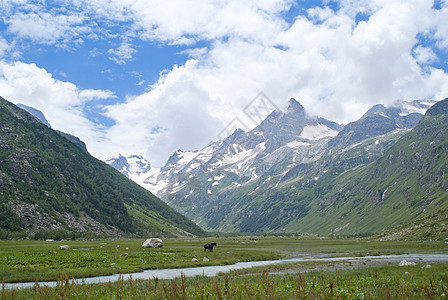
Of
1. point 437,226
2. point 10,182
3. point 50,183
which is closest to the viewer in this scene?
point 437,226

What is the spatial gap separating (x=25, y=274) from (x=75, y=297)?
3198cm

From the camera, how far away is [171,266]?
2100 inches

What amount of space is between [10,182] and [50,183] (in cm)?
3073

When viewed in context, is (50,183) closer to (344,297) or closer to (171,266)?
(171,266)

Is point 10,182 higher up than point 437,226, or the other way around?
point 10,182

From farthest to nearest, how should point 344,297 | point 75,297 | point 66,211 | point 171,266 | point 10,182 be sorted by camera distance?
point 66,211
point 10,182
point 171,266
point 344,297
point 75,297

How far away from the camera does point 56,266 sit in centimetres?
4819

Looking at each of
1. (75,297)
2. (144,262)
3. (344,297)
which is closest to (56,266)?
(144,262)

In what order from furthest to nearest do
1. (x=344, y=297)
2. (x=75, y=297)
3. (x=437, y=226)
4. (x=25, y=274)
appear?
(x=437, y=226) < (x=25, y=274) < (x=344, y=297) < (x=75, y=297)

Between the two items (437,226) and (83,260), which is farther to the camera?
(437,226)

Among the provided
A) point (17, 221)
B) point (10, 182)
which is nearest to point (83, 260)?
point (17, 221)

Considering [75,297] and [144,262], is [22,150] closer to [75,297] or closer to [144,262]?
[144,262]

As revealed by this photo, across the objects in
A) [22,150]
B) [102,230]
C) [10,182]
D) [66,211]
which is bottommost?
[102,230]

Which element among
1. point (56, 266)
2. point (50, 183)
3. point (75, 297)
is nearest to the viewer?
point (75, 297)
